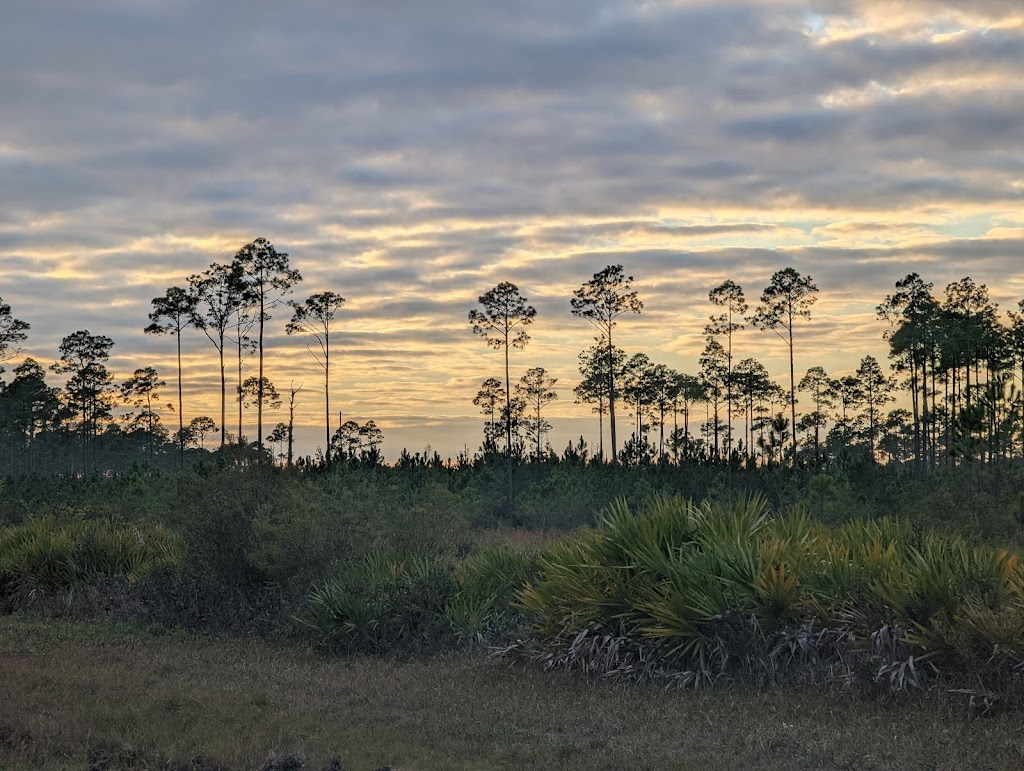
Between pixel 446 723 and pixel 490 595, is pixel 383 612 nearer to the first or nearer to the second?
pixel 490 595

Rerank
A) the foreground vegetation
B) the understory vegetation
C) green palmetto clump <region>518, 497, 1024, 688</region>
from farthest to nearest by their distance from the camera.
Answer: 1. the understory vegetation
2. green palmetto clump <region>518, 497, 1024, 688</region>
3. the foreground vegetation

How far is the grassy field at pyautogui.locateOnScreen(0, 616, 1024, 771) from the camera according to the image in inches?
339

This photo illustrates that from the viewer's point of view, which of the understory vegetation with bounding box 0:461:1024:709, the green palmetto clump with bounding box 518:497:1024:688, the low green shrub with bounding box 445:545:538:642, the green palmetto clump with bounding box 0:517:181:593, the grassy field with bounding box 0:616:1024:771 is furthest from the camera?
the green palmetto clump with bounding box 0:517:181:593

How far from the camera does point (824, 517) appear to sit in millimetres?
27906

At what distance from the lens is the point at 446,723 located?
9992mm

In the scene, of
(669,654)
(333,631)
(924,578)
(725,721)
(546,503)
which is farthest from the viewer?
(546,503)

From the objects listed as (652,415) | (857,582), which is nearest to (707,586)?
(857,582)

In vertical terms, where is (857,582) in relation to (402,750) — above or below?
above

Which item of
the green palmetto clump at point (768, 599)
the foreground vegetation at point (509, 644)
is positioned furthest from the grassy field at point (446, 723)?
the green palmetto clump at point (768, 599)

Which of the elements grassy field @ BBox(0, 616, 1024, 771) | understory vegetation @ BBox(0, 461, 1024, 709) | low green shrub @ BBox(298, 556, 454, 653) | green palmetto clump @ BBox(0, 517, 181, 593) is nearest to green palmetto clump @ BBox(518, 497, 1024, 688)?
understory vegetation @ BBox(0, 461, 1024, 709)

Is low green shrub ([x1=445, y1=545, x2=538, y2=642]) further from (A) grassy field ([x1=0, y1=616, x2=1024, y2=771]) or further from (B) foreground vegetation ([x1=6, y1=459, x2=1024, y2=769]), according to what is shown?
(A) grassy field ([x1=0, y1=616, x2=1024, y2=771])

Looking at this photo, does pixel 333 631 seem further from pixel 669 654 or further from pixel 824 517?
pixel 824 517

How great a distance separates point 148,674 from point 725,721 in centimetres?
712

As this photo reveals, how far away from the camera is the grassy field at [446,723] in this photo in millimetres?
8609
